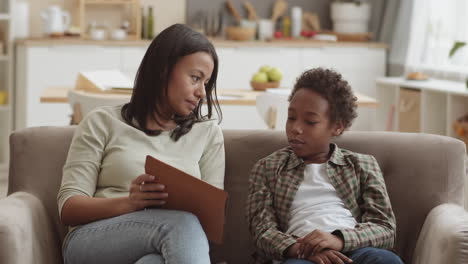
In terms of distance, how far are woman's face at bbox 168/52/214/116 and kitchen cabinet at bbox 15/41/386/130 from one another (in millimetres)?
3577

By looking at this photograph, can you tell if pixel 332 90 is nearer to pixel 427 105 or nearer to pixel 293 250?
pixel 293 250

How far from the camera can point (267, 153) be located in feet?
7.54

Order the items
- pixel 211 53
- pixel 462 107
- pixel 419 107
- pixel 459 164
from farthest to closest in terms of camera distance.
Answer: pixel 419 107 → pixel 462 107 → pixel 459 164 → pixel 211 53

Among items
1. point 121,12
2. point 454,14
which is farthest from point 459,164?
point 121,12

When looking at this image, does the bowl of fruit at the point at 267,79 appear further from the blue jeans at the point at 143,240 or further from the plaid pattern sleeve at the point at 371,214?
the blue jeans at the point at 143,240

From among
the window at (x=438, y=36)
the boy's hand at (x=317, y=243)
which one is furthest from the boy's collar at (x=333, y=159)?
the window at (x=438, y=36)

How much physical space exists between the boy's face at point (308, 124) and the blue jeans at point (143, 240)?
416 mm

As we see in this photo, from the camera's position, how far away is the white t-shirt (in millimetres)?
2025

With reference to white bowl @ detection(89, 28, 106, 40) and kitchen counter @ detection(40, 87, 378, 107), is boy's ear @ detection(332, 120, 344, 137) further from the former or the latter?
white bowl @ detection(89, 28, 106, 40)

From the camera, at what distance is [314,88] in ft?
6.98

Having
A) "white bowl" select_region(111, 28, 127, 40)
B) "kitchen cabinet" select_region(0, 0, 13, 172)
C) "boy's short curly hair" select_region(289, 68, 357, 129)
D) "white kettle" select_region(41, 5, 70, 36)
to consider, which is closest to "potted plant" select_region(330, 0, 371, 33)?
"white bowl" select_region(111, 28, 127, 40)

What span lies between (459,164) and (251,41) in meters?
3.90

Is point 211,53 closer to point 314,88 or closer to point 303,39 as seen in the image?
point 314,88

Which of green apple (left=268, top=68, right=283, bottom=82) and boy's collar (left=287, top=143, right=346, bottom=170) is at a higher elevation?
green apple (left=268, top=68, right=283, bottom=82)
